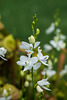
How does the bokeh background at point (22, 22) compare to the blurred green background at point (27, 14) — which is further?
the blurred green background at point (27, 14)

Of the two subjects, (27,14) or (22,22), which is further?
(27,14)

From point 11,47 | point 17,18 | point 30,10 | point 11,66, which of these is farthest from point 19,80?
point 30,10

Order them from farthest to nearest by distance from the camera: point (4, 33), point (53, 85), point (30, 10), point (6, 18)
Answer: point (30, 10)
point (6, 18)
point (4, 33)
point (53, 85)

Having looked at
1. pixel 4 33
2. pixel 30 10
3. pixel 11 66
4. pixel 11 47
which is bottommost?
pixel 11 66

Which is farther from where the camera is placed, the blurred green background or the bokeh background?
the blurred green background

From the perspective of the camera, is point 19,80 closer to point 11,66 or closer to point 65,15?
point 11,66

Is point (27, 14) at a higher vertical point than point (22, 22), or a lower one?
higher

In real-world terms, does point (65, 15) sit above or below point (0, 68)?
above

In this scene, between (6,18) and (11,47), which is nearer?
(11,47)
